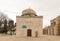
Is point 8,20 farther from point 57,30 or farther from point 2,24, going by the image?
point 57,30

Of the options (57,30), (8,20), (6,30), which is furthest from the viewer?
(8,20)

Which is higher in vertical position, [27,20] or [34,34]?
[27,20]

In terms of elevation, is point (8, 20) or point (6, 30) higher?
point (8, 20)

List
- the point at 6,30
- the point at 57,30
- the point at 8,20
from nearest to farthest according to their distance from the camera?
the point at 57,30
the point at 6,30
the point at 8,20

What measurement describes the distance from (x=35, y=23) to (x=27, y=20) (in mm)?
1451

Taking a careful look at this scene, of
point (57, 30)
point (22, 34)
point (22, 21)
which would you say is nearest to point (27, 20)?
point (22, 21)

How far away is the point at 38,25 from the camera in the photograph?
78.0ft

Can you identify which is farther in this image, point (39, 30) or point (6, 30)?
point (6, 30)

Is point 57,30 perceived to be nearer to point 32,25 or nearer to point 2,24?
point 32,25

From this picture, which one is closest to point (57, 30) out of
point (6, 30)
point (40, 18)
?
point (40, 18)

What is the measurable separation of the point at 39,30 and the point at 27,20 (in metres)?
2.65

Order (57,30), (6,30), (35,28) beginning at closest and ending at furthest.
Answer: (35,28) → (57,30) → (6,30)

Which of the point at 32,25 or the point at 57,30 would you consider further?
the point at 57,30

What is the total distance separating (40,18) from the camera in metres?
24.1
